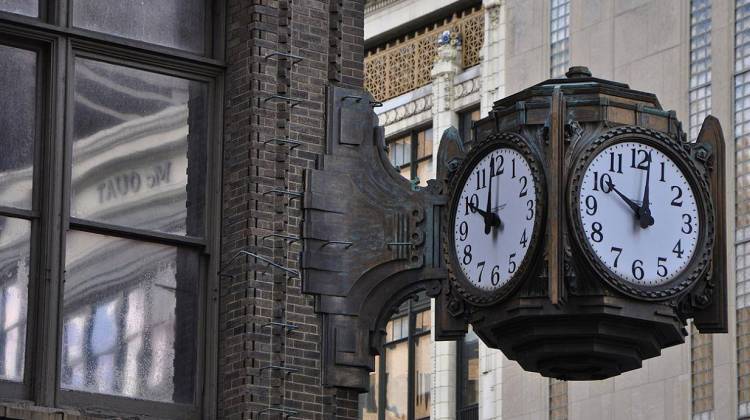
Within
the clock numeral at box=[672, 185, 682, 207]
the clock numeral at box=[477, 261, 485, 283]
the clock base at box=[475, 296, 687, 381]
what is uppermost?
the clock numeral at box=[672, 185, 682, 207]

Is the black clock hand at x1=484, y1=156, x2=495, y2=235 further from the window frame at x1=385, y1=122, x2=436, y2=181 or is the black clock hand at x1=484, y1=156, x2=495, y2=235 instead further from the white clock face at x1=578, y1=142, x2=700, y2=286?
the window frame at x1=385, y1=122, x2=436, y2=181

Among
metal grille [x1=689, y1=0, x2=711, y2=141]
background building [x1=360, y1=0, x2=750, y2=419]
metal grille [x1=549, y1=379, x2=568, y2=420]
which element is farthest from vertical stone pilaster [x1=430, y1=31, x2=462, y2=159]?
metal grille [x1=689, y1=0, x2=711, y2=141]

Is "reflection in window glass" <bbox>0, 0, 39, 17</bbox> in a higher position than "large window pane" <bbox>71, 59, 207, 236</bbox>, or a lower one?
higher

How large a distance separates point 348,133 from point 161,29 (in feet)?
5.79

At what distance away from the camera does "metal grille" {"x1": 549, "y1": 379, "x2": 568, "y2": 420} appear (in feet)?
170

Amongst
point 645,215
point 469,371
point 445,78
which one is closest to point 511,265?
point 645,215

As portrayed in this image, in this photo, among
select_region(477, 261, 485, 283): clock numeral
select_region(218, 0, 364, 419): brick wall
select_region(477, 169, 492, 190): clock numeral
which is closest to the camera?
select_region(477, 261, 485, 283): clock numeral

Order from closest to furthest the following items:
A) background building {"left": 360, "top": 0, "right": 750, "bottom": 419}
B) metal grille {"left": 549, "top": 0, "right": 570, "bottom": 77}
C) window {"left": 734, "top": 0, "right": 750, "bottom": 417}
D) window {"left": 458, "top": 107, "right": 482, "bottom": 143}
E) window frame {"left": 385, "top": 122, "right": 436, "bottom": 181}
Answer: window {"left": 734, "top": 0, "right": 750, "bottom": 417} → background building {"left": 360, "top": 0, "right": 750, "bottom": 419} → metal grille {"left": 549, "top": 0, "right": 570, "bottom": 77} → window {"left": 458, "top": 107, "right": 482, "bottom": 143} → window frame {"left": 385, "top": 122, "right": 436, "bottom": 181}

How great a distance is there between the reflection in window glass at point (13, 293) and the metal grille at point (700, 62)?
29.9 meters

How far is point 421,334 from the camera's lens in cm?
5744

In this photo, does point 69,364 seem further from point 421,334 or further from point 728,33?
point 421,334

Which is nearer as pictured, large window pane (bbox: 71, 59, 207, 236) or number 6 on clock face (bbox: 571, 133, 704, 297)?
number 6 on clock face (bbox: 571, 133, 704, 297)

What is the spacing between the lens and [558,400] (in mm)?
52312

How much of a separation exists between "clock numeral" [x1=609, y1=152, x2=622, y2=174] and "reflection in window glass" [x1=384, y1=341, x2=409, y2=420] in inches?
1497
